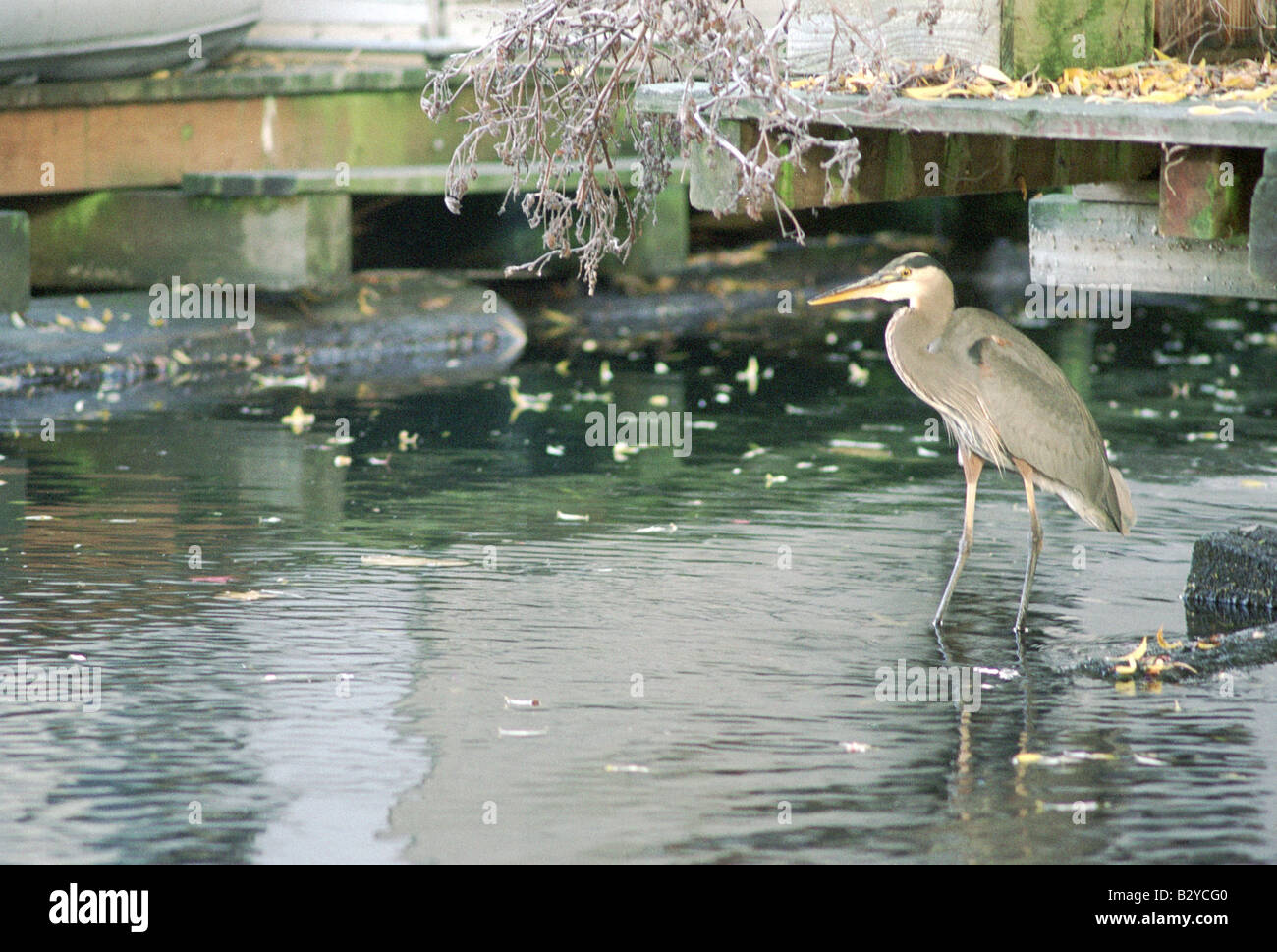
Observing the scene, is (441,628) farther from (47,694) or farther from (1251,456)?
(1251,456)

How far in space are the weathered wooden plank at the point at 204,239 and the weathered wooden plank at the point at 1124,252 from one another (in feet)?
26.4

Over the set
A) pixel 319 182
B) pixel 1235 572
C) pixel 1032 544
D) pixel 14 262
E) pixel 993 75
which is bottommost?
pixel 1235 572

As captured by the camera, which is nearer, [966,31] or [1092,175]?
[966,31]

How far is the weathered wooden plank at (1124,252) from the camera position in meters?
8.63

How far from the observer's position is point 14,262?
1455 cm

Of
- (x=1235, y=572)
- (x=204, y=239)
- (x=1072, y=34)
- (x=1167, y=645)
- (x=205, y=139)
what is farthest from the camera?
(x=205, y=139)

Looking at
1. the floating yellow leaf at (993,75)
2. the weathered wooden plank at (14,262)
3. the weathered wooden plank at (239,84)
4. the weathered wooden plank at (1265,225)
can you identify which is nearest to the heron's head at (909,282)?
the floating yellow leaf at (993,75)

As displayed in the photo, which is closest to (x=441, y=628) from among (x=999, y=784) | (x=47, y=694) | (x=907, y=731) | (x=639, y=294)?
(x=47, y=694)

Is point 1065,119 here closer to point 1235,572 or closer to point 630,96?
point 630,96

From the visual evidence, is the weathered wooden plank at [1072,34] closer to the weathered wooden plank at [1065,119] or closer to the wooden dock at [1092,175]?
the wooden dock at [1092,175]

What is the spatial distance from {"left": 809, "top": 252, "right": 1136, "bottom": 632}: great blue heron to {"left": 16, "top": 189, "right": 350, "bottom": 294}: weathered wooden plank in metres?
9.19

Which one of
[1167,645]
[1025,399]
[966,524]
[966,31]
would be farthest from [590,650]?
[966,31]

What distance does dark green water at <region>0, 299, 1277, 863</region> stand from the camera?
5.74 m

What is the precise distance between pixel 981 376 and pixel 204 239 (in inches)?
392
